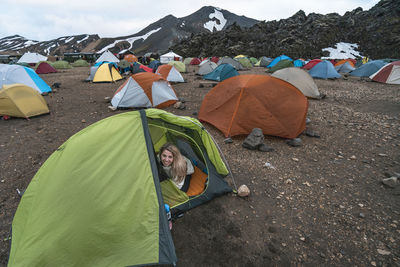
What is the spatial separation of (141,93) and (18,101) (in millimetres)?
4761

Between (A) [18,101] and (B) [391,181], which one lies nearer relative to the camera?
(B) [391,181]

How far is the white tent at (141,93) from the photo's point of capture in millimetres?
9227

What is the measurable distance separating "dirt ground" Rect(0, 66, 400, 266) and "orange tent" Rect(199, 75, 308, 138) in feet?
1.45

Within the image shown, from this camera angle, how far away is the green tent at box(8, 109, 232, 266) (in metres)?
2.30

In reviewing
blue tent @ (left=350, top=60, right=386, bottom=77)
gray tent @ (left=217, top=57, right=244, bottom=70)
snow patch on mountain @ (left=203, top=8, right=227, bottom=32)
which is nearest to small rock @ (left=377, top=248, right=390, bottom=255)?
blue tent @ (left=350, top=60, right=386, bottom=77)

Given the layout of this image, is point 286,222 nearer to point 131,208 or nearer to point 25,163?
point 131,208

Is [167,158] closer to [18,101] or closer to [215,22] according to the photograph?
[18,101]

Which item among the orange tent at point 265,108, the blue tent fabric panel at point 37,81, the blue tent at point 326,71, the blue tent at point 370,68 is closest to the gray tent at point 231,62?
the blue tent at point 326,71

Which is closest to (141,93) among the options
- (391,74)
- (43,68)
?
(391,74)

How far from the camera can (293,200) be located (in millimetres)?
3787

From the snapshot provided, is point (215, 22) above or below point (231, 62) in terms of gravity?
above

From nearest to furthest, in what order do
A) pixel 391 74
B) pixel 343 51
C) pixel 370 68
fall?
pixel 391 74, pixel 370 68, pixel 343 51

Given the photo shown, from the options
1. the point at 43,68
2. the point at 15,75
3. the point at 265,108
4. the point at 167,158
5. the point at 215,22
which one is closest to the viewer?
the point at 167,158

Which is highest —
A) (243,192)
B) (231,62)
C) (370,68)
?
(231,62)
